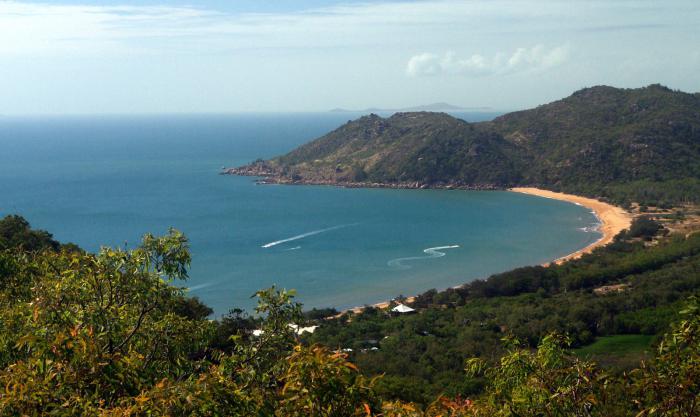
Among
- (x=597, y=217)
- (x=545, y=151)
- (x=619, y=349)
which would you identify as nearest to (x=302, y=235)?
(x=597, y=217)

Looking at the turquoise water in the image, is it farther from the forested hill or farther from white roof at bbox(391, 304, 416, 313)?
the forested hill

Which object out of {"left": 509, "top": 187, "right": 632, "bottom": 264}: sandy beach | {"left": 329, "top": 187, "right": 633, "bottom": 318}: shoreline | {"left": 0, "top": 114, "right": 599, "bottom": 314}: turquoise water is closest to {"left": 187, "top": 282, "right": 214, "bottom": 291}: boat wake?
{"left": 0, "top": 114, "right": 599, "bottom": 314}: turquoise water

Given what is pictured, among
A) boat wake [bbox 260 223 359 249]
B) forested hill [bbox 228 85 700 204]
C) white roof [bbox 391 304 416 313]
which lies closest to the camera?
white roof [bbox 391 304 416 313]

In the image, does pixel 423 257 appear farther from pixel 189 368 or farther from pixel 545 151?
pixel 545 151

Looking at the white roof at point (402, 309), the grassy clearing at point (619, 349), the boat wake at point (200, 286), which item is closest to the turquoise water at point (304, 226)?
the boat wake at point (200, 286)

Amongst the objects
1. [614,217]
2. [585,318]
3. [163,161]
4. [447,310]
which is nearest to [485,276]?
[447,310]

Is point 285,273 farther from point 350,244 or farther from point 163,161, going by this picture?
point 163,161
